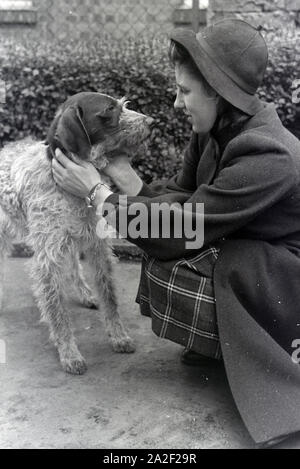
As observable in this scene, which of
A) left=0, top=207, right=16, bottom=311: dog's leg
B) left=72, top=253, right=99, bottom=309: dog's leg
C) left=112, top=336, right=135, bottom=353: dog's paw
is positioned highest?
left=0, top=207, right=16, bottom=311: dog's leg

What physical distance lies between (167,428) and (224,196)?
112 cm

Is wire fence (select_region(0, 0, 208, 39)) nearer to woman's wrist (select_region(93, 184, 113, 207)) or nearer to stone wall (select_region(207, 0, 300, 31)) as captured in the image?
stone wall (select_region(207, 0, 300, 31))

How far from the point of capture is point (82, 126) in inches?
122

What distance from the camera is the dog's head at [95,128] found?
312 cm

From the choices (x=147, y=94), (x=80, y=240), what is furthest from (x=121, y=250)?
(x=80, y=240)

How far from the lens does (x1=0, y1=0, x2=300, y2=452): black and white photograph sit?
9.21 ft

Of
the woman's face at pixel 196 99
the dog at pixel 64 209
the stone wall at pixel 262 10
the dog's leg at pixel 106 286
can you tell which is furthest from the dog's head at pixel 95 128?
the stone wall at pixel 262 10

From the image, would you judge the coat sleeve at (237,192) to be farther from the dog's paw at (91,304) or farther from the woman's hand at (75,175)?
the dog's paw at (91,304)

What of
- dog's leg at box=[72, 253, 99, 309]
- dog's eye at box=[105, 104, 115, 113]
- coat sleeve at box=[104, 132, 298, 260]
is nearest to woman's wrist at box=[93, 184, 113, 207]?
coat sleeve at box=[104, 132, 298, 260]

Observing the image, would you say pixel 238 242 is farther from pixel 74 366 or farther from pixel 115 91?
pixel 115 91

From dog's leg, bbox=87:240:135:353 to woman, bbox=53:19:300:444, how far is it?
660 millimetres

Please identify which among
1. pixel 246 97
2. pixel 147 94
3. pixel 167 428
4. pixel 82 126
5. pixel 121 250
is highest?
pixel 246 97
